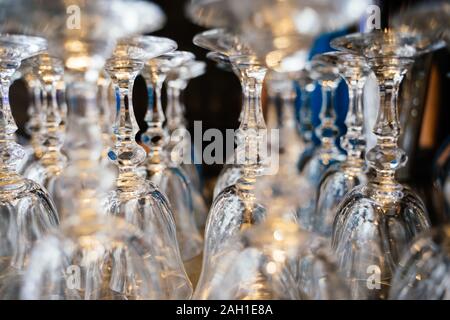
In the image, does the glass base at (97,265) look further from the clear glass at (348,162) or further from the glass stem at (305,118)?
the glass stem at (305,118)

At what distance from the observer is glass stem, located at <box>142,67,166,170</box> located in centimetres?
82

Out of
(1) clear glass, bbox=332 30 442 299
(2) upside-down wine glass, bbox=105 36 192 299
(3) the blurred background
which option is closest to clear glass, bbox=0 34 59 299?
(2) upside-down wine glass, bbox=105 36 192 299

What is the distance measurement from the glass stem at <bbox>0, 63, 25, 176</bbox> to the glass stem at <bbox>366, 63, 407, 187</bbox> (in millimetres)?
533

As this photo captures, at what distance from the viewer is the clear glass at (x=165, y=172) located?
2.67ft

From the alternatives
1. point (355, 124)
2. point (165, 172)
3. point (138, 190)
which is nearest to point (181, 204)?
point (165, 172)

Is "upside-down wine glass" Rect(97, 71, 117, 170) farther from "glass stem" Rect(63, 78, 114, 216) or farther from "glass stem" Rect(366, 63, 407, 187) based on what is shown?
"glass stem" Rect(366, 63, 407, 187)

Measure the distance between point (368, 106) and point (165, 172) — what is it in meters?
0.58

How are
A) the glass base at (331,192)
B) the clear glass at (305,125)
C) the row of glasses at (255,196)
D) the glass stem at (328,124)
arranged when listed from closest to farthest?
the row of glasses at (255,196) < the glass base at (331,192) < the glass stem at (328,124) < the clear glass at (305,125)

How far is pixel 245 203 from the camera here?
606 millimetres

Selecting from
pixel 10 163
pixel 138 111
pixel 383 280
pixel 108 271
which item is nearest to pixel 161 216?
Answer: pixel 108 271

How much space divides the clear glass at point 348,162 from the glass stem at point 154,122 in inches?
12.9

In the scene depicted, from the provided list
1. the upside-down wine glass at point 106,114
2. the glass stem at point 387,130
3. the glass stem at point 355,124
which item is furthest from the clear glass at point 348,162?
the upside-down wine glass at point 106,114

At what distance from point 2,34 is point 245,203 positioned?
390 millimetres
